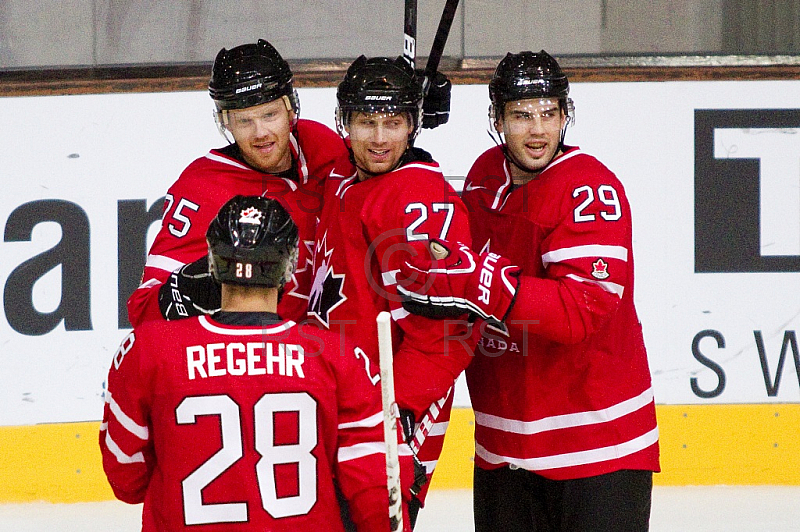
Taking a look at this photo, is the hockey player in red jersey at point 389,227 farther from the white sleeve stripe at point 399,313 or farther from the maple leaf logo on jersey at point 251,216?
the maple leaf logo on jersey at point 251,216

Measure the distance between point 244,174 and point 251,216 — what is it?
2.01 feet

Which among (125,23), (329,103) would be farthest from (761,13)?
(125,23)

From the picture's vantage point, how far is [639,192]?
3521 mm

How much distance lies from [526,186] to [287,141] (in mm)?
508

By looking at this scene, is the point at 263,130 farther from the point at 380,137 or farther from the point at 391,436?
the point at 391,436

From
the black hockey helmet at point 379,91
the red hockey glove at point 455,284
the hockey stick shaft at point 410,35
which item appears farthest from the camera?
the hockey stick shaft at point 410,35

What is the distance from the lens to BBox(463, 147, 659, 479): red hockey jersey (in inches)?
74.0

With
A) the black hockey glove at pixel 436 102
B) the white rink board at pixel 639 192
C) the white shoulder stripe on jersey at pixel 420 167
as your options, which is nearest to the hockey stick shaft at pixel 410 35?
the black hockey glove at pixel 436 102

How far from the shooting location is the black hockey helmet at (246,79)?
200 centimetres

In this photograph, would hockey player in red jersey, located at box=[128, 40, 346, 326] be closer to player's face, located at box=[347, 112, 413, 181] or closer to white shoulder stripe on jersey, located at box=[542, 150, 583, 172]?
player's face, located at box=[347, 112, 413, 181]

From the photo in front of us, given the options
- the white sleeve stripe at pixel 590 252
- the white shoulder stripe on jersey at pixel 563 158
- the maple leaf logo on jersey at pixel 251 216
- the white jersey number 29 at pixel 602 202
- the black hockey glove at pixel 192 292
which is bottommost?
the black hockey glove at pixel 192 292

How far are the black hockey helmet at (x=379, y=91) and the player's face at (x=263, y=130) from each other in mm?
181

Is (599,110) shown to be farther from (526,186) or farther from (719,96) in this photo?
(526,186)

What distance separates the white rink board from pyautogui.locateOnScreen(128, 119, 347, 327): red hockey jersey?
1.41m
